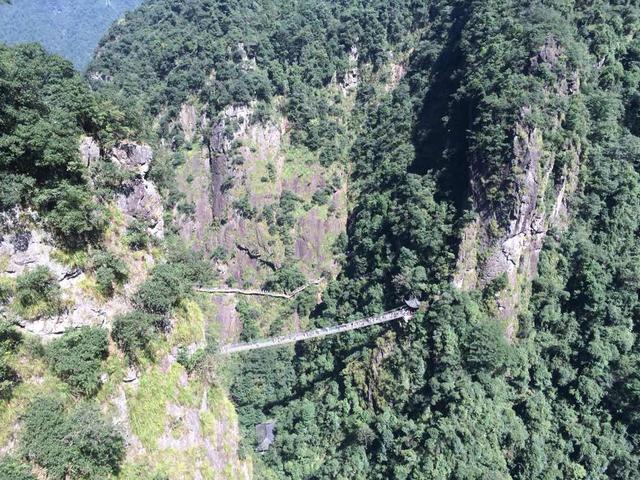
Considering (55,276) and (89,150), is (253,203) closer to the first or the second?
(89,150)

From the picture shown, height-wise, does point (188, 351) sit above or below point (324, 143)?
below

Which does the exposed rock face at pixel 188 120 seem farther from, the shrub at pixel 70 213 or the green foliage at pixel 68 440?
the green foliage at pixel 68 440

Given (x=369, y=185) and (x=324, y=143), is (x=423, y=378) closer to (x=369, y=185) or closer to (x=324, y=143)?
(x=369, y=185)

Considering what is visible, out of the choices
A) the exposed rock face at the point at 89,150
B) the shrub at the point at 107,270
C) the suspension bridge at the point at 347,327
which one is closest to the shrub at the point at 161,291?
the shrub at the point at 107,270

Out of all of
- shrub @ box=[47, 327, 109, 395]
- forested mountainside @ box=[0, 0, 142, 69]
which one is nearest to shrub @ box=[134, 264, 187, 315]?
shrub @ box=[47, 327, 109, 395]

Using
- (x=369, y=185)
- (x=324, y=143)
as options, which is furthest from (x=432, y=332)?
(x=324, y=143)

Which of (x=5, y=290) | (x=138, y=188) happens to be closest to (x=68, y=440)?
(x=5, y=290)
